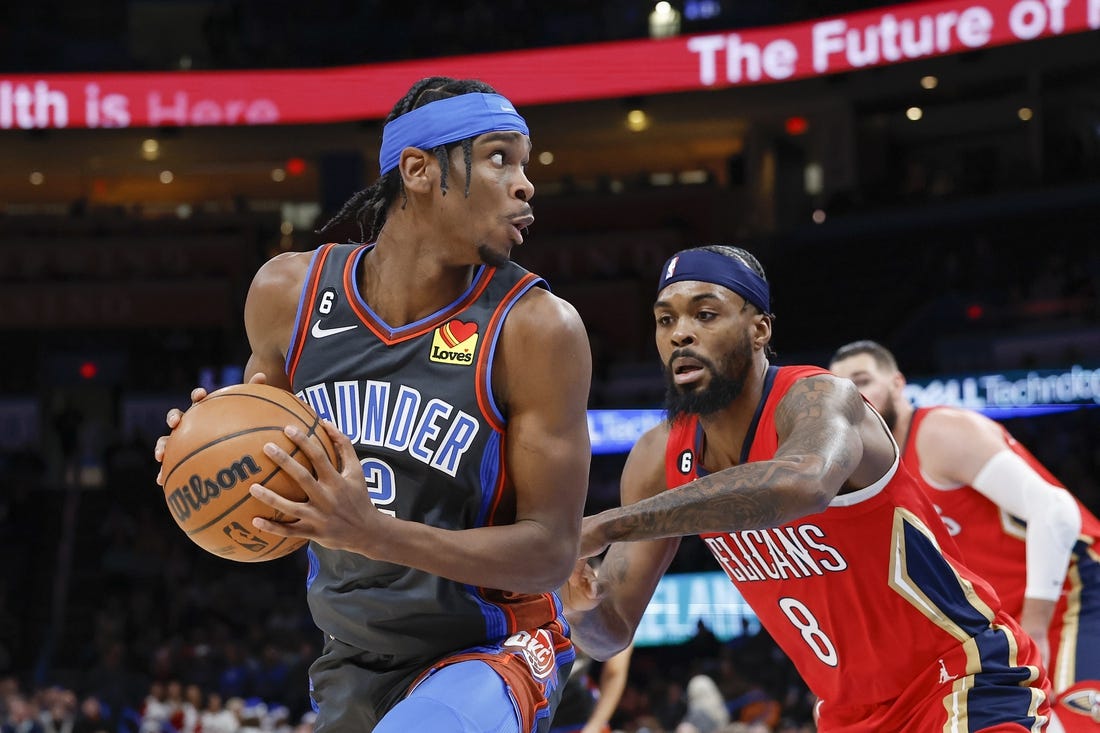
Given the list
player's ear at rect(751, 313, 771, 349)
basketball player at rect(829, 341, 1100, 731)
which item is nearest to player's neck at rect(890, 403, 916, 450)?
basketball player at rect(829, 341, 1100, 731)

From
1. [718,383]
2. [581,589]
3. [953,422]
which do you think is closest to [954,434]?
[953,422]

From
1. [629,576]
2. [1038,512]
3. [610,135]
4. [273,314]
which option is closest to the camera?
[273,314]

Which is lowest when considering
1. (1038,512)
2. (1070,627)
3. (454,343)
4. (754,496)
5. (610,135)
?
(1070,627)

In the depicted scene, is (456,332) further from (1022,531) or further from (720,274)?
(1022,531)

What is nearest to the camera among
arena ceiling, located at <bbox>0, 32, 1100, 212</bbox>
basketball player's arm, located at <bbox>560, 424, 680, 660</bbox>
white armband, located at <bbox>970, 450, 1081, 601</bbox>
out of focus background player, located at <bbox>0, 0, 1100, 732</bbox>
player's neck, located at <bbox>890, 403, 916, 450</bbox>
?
basketball player's arm, located at <bbox>560, 424, 680, 660</bbox>

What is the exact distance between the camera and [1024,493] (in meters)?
4.73

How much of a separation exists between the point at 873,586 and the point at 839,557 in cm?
12

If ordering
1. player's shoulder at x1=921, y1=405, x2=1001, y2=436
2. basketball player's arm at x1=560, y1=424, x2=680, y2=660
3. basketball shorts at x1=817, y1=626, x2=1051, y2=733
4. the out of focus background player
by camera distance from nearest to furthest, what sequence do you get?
1. basketball shorts at x1=817, y1=626, x2=1051, y2=733
2. basketball player's arm at x1=560, y1=424, x2=680, y2=660
3. player's shoulder at x1=921, y1=405, x2=1001, y2=436
4. the out of focus background player

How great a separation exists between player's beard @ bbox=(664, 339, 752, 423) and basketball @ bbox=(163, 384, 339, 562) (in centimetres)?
135

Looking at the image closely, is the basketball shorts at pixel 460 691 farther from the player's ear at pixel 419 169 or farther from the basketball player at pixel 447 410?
the player's ear at pixel 419 169

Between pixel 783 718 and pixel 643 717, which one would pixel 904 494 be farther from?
pixel 643 717

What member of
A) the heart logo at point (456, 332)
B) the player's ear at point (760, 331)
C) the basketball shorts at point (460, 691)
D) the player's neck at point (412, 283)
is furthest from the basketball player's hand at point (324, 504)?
the player's ear at point (760, 331)

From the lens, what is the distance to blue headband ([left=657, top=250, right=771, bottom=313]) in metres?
3.82

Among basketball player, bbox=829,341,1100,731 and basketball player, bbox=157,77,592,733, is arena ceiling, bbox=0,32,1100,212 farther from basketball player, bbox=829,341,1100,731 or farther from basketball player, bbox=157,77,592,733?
basketball player, bbox=157,77,592,733
